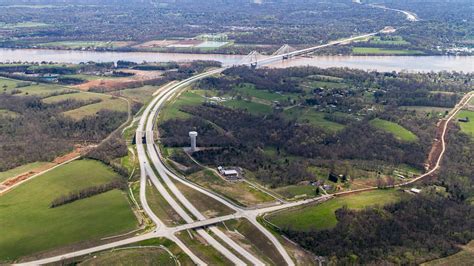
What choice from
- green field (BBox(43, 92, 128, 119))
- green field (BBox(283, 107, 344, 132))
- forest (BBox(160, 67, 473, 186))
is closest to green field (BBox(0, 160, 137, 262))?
forest (BBox(160, 67, 473, 186))

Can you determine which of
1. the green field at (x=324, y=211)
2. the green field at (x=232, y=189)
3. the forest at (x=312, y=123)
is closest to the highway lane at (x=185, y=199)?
the green field at (x=232, y=189)

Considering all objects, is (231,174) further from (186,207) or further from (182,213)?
(182,213)

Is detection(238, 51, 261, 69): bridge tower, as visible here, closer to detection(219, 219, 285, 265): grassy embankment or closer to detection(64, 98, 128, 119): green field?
detection(64, 98, 128, 119): green field

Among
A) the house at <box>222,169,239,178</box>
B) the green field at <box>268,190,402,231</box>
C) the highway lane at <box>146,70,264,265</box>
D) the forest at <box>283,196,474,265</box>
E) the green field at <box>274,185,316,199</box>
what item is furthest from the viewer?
the house at <box>222,169,239,178</box>

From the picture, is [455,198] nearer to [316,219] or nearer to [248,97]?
[316,219]

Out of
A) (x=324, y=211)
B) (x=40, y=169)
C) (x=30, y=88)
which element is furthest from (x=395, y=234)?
(x=30, y=88)

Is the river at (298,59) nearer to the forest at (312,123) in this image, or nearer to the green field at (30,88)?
the forest at (312,123)
